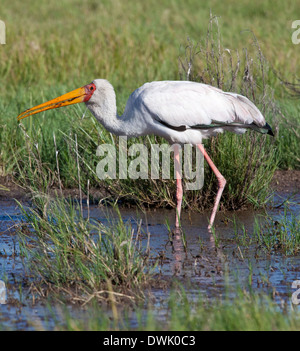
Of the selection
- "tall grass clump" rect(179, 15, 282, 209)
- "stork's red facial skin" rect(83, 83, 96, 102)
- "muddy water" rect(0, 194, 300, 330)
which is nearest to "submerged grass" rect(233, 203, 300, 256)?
"muddy water" rect(0, 194, 300, 330)

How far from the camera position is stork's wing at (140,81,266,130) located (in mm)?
6555

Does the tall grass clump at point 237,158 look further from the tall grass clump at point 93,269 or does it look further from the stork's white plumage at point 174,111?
the tall grass clump at point 93,269

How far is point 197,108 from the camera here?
662 cm

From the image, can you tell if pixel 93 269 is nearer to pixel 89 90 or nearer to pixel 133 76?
pixel 89 90

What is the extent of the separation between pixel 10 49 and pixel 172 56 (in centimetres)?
269

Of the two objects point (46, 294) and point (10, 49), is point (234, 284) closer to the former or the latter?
point (46, 294)

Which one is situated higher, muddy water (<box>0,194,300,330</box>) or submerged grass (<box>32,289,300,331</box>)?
submerged grass (<box>32,289,300,331</box>)

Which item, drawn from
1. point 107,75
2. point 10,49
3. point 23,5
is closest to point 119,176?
point 107,75

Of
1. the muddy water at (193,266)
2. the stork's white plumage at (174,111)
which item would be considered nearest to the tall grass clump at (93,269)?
the muddy water at (193,266)

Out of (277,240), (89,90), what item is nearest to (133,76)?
(89,90)

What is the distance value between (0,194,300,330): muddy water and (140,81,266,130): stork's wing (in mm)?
903

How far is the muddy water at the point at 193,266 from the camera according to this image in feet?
14.8

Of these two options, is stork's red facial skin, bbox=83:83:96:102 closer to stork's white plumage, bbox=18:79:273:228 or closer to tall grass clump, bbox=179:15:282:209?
stork's white plumage, bbox=18:79:273:228

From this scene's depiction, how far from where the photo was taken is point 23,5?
69.1ft
